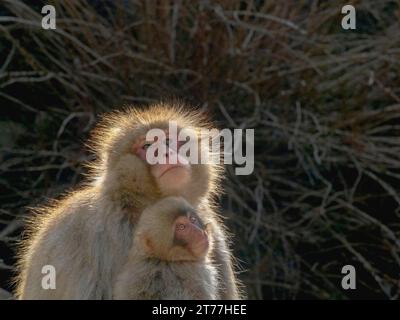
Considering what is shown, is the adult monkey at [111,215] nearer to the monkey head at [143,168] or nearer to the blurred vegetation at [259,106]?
the monkey head at [143,168]

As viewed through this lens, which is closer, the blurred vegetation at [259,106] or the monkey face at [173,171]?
the monkey face at [173,171]

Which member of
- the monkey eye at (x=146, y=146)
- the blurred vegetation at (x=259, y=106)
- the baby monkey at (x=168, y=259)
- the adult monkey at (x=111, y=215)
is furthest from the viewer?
the blurred vegetation at (x=259, y=106)

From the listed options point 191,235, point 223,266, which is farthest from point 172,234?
point 223,266

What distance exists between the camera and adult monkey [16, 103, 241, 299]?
3.50m

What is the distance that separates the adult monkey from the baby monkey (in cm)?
8


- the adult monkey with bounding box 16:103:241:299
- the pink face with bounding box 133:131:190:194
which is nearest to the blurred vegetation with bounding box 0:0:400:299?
the adult monkey with bounding box 16:103:241:299

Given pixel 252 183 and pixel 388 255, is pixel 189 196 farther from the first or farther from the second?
pixel 388 255

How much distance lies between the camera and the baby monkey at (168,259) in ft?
11.1

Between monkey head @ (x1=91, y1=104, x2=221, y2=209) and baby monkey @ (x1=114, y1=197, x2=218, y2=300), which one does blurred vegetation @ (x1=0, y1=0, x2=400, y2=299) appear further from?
baby monkey @ (x1=114, y1=197, x2=218, y2=300)

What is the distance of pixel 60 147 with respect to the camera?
5898 mm

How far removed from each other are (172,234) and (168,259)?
0.32 ft

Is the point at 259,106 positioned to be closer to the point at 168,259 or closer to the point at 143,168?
the point at 143,168

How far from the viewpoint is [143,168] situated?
360cm

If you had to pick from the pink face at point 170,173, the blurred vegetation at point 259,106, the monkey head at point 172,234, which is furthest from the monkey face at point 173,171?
the blurred vegetation at point 259,106
